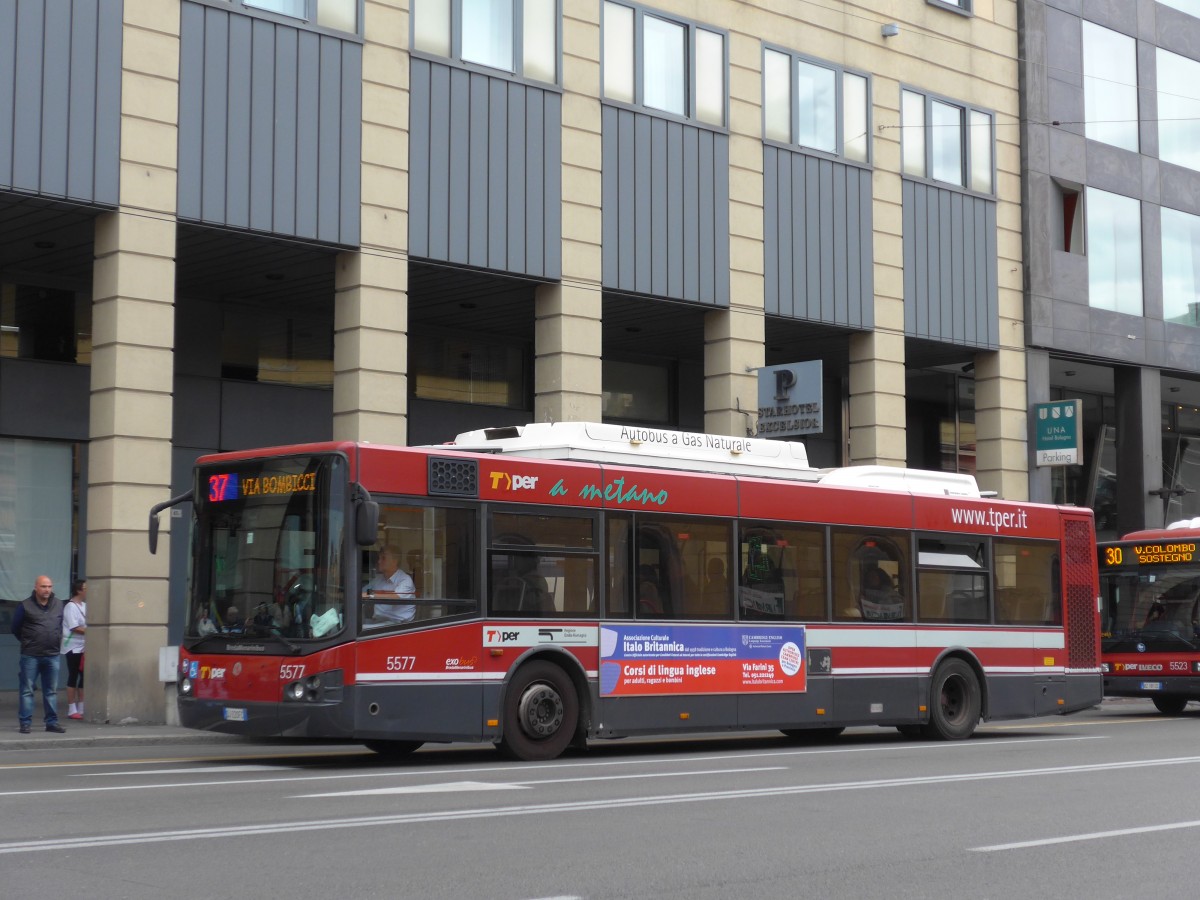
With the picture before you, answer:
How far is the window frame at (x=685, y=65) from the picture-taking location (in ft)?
85.4

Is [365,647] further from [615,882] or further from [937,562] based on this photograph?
[937,562]

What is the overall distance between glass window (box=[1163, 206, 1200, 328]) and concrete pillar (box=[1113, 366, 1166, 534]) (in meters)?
1.94

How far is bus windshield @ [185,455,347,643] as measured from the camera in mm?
13500

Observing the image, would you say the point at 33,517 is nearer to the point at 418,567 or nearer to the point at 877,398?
the point at 418,567

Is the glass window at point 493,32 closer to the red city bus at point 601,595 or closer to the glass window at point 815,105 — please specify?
the glass window at point 815,105

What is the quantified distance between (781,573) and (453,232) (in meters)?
9.07

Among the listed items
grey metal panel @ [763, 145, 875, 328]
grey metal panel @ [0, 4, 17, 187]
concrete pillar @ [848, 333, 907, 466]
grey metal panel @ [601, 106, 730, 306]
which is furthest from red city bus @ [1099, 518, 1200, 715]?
grey metal panel @ [0, 4, 17, 187]

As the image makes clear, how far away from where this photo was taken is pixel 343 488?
1348 cm

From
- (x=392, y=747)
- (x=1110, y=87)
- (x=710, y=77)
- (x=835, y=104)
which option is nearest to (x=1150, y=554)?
(x=835, y=104)

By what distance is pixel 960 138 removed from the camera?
32.2 metres

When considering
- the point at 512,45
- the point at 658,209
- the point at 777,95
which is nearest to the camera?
the point at 512,45

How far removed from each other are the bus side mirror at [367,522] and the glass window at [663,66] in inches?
587

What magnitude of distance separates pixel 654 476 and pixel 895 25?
17.2m

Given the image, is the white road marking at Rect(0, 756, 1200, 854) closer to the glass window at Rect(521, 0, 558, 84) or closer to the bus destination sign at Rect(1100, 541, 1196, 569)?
the bus destination sign at Rect(1100, 541, 1196, 569)
